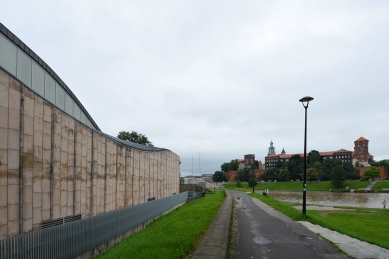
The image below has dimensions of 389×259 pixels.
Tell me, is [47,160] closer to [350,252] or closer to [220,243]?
[220,243]

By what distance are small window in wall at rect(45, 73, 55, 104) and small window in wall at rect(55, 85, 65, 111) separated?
606 mm

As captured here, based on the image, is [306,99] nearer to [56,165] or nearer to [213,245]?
[213,245]

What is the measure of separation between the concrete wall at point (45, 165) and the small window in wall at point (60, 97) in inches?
145

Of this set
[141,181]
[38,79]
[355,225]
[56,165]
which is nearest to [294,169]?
[355,225]

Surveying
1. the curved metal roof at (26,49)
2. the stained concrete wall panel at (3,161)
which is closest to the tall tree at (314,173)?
the curved metal roof at (26,49)

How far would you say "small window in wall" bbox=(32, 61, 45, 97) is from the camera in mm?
14248

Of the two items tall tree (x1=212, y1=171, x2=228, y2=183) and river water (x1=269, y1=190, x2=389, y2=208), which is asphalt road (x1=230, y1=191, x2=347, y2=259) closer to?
river water (x1=269, y1=190, x2=389, y2=208)

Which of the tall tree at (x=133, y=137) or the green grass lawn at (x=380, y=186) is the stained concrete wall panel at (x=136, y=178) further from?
the green grass lawn at (x=380, y=186)

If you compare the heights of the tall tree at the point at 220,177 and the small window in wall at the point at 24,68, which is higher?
the small window in wall at the point at 24,68

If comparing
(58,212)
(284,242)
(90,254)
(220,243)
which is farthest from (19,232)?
(284,242)

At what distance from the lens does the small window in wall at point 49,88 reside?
1562 cm

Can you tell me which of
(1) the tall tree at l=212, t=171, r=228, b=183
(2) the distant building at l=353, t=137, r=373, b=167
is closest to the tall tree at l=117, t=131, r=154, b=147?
(1) the tall tree at l=212, t=171, r=228, b=183

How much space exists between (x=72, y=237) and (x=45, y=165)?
261cm

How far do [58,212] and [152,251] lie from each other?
191 inches
